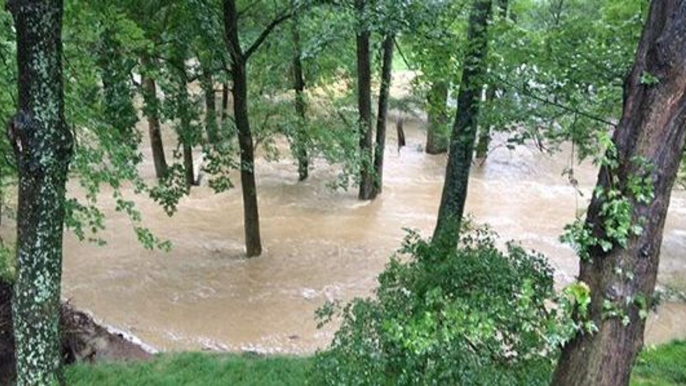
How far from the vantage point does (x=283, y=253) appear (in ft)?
35.2

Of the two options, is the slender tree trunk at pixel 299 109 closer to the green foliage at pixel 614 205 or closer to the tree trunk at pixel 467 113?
the tree trunk at pixel 467 113

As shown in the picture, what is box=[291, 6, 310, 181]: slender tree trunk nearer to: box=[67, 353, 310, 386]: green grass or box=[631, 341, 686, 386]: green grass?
box=[67, 353, 310, 386]: green grass

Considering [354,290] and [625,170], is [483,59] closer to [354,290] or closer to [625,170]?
[625,170]

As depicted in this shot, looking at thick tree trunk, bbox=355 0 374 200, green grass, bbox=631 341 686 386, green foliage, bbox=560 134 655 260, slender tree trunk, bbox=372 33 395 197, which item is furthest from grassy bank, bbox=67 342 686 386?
slender tree trunk, bbox=372 33 395 197

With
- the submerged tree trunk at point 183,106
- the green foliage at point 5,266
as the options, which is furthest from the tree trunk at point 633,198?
the submerged tree trunk at point 183,106

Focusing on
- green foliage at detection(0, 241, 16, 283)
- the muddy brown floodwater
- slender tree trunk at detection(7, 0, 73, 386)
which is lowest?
the muddy brown floodwater

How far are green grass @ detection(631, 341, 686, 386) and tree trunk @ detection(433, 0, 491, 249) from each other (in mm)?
2065

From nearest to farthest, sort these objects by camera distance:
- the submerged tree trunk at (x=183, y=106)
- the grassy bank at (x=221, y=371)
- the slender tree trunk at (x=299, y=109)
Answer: the grassy bank at (x=221, y=371), the submerged tree trunk at (x=183, y=106), the slender tree trunk at (x=299, y=109)

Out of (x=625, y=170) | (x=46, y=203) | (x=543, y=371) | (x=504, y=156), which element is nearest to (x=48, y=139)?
(x=46, y=203)

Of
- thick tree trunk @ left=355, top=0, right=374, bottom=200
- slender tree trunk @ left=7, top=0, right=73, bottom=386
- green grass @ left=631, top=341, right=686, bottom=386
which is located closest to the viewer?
slender tree trunk @ left=7, top=0, right=73, bottom=386

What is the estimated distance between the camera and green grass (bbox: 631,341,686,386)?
5.41 meters

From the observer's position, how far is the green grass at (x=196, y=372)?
218 inches

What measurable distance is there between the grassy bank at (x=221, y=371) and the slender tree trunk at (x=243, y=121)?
399 cm

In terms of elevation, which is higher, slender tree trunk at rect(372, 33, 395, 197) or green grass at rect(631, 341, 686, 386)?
slender tree trunk at rect(372, 33, 395, 197)
